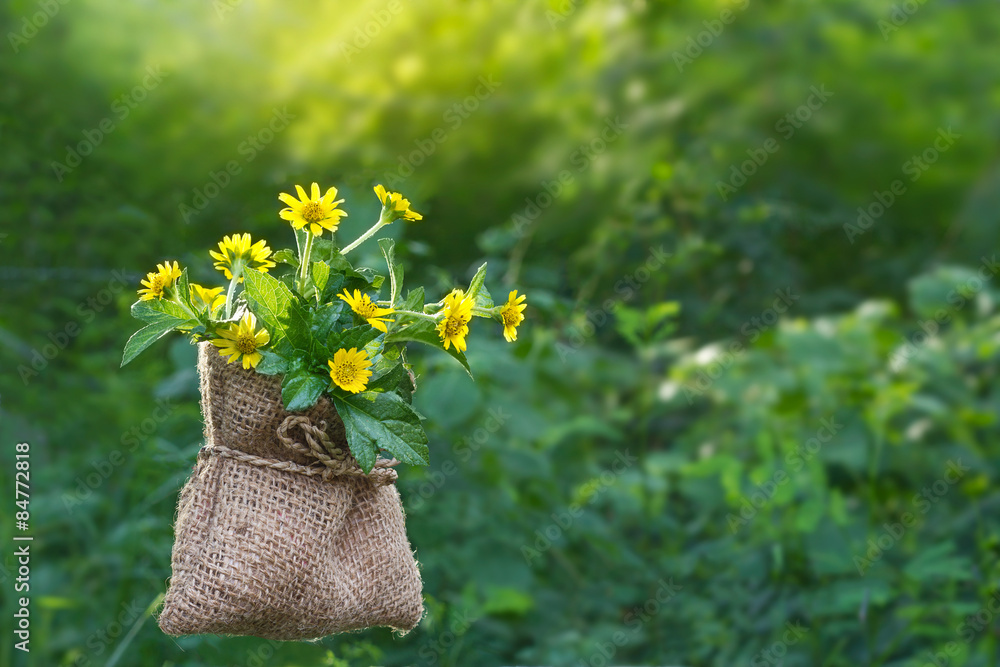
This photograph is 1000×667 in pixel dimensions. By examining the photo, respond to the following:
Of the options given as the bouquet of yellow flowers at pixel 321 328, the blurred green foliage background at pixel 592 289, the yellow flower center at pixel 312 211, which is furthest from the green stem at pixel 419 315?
the blurred green foliage background at pixel 592 289

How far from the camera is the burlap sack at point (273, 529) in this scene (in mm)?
789

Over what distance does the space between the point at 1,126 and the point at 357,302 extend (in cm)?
166

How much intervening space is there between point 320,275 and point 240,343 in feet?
0.31

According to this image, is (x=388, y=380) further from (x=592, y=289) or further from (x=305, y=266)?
(x=592, y=289)

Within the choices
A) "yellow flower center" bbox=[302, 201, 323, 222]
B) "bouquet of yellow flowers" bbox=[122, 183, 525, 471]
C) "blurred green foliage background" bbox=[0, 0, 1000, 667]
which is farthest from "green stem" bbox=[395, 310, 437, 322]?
"blurred green foliage background" bbox=[0, 0, 1000, 667]

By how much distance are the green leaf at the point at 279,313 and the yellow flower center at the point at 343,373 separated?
0.14 ft

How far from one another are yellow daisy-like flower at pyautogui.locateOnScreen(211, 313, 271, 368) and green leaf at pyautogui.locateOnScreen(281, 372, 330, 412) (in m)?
0.04

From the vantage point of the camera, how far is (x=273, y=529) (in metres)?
0.80

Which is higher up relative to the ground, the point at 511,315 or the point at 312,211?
the point at 312,211

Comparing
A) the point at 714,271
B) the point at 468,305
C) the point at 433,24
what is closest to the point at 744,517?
the point at 714,271

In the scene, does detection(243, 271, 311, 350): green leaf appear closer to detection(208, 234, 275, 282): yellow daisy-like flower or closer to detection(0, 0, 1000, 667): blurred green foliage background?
detection(208, 234, 275, 282): yellow daisy-like flower

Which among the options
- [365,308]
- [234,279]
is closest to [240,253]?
[234,279]

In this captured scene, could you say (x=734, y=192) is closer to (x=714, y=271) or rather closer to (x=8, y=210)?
(x=714, y=271)

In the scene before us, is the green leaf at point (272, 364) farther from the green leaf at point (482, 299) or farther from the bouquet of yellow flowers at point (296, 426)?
the green leaf at point (482, 299)
